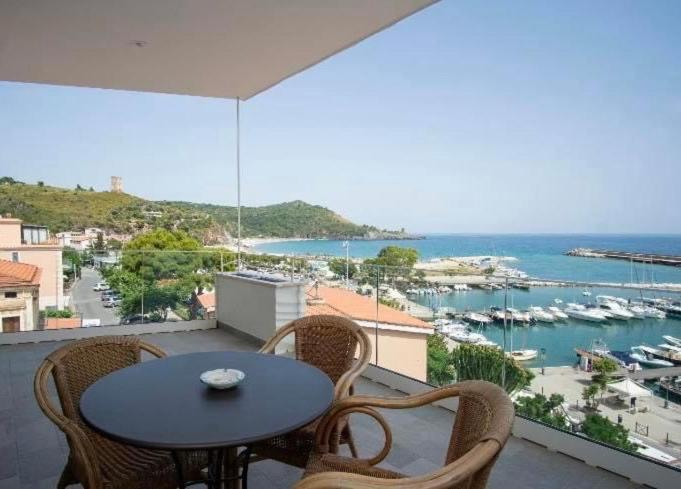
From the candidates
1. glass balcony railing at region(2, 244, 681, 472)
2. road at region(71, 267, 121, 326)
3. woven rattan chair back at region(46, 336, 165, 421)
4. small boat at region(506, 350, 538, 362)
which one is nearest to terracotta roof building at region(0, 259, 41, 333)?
glass balcony railing at region(2, 244, 681, 472)

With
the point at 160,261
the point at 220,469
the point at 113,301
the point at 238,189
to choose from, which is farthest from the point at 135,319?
the point at 220,469

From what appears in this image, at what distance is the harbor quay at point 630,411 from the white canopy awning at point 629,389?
31 mm

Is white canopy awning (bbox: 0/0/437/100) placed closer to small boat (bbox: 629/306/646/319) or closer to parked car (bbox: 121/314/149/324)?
small boat (bbox: 629/306/646/319)

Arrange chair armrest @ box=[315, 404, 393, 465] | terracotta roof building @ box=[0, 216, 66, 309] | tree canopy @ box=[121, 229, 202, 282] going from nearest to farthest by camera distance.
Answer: chair armrest @ box=[315, 404, 393, 465] < terracotta roof building @ box=[0, 216, 66, 309] < tree canopy @ box=[121, 229, 202, 282]

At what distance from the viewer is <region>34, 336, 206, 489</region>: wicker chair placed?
1.56 m

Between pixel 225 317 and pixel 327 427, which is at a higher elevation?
pixel 327 427

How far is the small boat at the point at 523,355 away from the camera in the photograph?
315 centimetres

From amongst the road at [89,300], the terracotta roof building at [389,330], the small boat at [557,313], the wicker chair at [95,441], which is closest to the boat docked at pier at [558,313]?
the small boat at [557,313]

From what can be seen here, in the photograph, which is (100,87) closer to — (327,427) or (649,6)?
(327,427)

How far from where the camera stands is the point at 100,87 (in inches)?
220

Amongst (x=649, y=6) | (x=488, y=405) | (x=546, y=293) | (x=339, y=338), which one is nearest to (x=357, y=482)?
(x=488, y=405)

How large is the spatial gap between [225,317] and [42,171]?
5525 mm

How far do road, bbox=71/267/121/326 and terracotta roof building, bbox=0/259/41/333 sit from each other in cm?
44

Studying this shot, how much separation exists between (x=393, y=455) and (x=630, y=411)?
139cm
